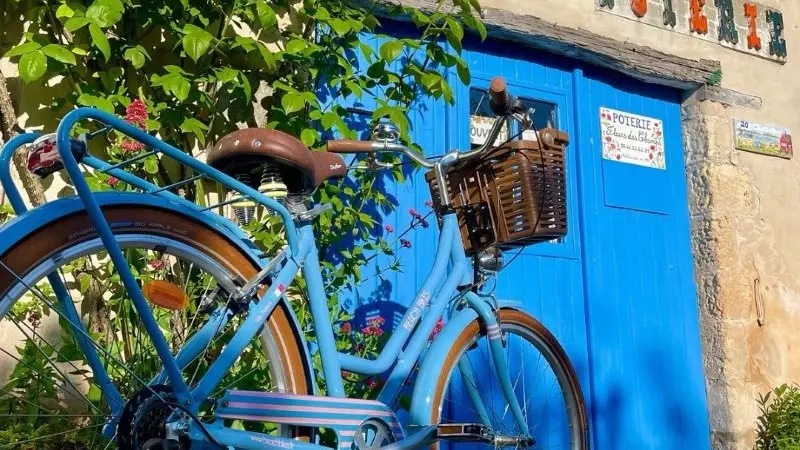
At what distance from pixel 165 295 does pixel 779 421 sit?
3.82 m

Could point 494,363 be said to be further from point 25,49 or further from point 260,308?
point 25,49

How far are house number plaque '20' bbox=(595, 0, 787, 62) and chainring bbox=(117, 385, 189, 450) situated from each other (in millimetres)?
3715

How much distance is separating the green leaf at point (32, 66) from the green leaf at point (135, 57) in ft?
0.96

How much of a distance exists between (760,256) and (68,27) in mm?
3941

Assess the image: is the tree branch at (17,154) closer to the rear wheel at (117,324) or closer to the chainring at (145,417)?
the rear wheel at (117,324)

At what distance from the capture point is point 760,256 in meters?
4.86

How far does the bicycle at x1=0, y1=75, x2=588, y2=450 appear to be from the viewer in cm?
163

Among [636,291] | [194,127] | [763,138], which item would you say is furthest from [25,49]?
[763,138]

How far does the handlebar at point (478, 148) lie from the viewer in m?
2.39

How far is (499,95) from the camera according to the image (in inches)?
94.0

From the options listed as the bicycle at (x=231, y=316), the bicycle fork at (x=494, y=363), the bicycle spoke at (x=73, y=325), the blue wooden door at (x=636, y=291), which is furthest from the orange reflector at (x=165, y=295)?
the blue wooden door at (x=636, y=291)

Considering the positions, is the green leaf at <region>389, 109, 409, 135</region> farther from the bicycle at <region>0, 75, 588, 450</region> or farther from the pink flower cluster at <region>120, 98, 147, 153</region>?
the pink flower cluster at <region>120, 98, 147, 153</region>

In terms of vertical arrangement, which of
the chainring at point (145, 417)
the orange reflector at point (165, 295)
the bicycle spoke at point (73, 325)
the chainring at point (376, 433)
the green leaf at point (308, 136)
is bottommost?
the chainring at point (145, 417)

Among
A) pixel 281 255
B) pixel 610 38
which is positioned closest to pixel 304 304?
pixel 281 255
